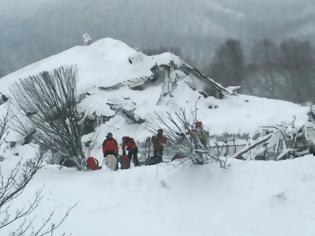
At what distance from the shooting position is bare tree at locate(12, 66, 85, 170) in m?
18.5

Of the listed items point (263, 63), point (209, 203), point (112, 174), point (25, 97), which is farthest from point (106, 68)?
point (263, 63)

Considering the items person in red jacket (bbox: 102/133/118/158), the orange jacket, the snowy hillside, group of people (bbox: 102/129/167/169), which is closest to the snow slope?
the snowy hillside

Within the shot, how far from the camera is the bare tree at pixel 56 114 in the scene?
1845 centimetres

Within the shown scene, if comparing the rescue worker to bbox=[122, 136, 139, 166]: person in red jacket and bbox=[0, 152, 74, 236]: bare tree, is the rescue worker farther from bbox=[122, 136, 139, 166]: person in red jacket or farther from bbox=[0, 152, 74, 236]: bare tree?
bbox=[0, 152, 74, 236]: bare tree

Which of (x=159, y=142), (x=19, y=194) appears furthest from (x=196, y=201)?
(x=159, y=142)

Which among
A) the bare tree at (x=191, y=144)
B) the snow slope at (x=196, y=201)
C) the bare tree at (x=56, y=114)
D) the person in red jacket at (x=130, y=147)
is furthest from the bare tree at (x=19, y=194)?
the person in red jacket at (x=130, y=147)

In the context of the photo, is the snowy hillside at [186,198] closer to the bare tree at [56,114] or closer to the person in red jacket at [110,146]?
the bare tree at [56,114]

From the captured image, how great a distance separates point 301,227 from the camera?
11.7 metres

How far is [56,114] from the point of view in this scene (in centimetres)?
1855

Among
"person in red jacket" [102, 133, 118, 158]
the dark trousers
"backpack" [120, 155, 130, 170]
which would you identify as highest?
"person in red jacket" [102, 133, 118, 158]

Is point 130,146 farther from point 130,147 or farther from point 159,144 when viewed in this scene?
point 159,144

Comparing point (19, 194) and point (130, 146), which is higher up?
point (130, 146)

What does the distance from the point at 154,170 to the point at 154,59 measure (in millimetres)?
22346

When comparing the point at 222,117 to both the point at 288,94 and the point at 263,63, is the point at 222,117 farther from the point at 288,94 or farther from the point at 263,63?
the point at 263,63
